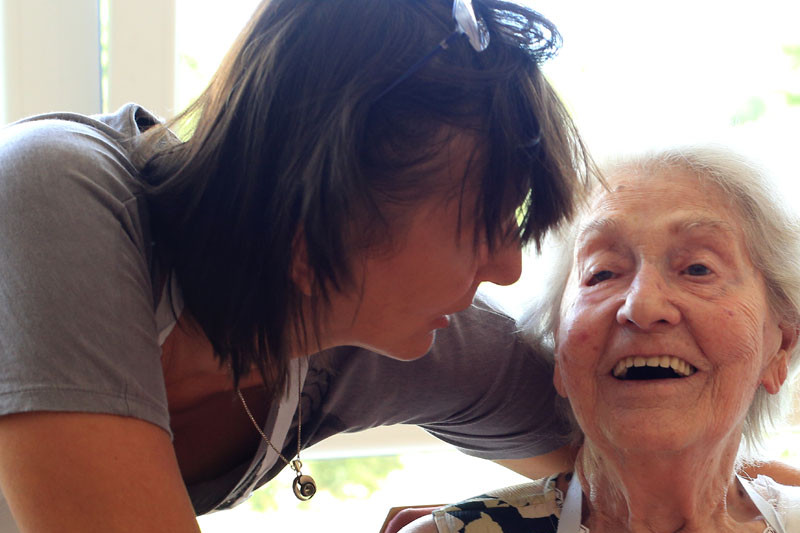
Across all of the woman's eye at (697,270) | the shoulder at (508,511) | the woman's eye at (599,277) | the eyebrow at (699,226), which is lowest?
the shoulder at (508,511)

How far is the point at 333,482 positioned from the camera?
3.01m

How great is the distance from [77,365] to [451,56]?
565mm

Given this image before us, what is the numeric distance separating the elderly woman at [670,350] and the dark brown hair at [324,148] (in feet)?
1.34

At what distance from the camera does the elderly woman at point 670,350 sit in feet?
4.61

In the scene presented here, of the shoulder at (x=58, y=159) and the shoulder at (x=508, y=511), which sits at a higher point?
the shoulder at (x=58, y=159)

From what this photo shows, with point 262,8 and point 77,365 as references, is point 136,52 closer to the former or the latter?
point 262,8

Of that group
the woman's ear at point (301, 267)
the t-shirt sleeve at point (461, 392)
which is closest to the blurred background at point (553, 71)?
the t-shirt sleeve at point (461, 392)

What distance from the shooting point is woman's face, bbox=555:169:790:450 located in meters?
1.40

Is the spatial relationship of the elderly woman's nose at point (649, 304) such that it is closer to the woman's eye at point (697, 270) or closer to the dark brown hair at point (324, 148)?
the woman's eye at point (697, 270)

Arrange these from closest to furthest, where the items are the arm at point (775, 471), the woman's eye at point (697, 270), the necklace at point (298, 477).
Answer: the necklace at point (298, 477), the woman's eye at point (697, 270), the arm at point (775, 471)

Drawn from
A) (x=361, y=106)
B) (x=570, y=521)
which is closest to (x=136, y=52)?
(x=361, y=106)

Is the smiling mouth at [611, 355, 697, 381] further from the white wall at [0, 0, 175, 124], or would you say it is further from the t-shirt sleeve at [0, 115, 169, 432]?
the white wall at [0, 0, 175, 124]

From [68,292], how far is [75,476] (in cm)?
19

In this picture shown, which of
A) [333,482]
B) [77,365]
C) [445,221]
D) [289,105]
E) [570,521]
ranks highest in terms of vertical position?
[289,105]
